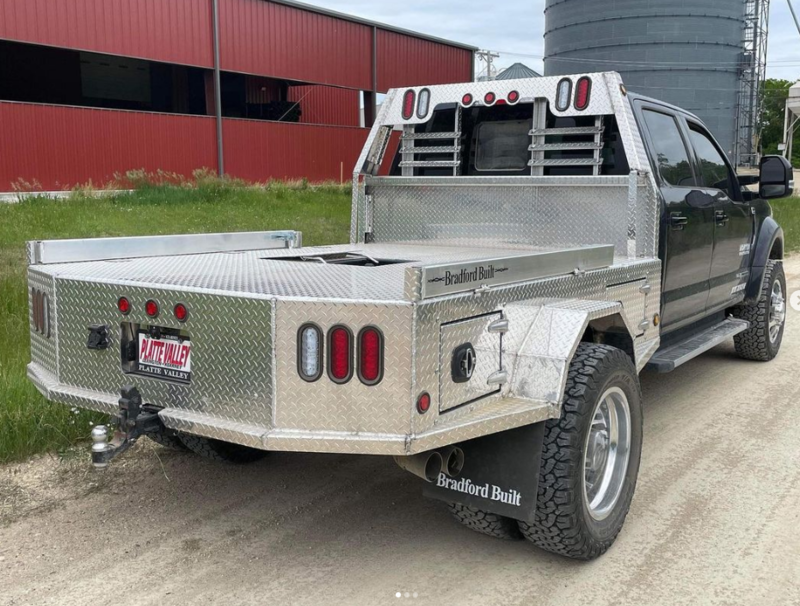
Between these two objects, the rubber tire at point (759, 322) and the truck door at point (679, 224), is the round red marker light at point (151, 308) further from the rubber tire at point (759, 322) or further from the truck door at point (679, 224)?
the rubber tire at point (759, 322)

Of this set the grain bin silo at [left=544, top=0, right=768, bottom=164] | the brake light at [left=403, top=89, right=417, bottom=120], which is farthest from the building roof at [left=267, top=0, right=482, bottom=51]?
the brake light at [left=403, top=89, right=417, bottom=120]

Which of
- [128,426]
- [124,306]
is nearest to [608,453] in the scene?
[128,426]

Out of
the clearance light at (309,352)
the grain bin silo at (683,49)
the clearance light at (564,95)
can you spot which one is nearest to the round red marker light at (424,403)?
the clearance light at (309,352)

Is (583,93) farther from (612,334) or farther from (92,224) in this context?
(92,224)

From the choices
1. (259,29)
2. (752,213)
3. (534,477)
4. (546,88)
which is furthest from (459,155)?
(259,29)

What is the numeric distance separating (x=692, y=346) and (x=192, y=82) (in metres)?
23.5

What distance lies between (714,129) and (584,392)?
1231 inches

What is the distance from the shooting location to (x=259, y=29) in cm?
2167

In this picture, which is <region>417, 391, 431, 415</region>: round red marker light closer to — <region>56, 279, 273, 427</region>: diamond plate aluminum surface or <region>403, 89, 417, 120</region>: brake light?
<region>56, 279, 273, 427</region>: diamond plate aluminum surface

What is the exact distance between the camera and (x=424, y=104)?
18.4ft

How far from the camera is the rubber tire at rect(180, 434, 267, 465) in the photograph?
4.30 meters

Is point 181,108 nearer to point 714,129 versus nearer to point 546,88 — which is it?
point 714,129

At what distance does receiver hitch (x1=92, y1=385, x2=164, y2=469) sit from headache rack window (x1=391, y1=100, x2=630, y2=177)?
10.3 feet

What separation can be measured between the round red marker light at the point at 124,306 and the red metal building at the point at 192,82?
50.4 feet
